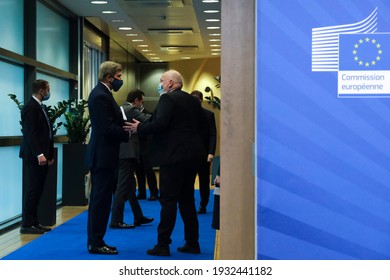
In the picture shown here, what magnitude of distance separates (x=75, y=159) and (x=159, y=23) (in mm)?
3792

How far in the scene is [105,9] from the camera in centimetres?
986

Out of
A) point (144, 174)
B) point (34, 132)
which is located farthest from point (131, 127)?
point (144, 174)

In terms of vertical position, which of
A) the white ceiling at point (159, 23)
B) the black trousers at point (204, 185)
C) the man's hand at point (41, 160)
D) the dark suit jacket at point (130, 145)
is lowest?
the black trousers at point (204, 185)

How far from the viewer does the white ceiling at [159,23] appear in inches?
380

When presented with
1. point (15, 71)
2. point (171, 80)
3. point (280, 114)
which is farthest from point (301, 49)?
point (15, 71)

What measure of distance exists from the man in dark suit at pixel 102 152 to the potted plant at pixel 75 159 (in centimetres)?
363

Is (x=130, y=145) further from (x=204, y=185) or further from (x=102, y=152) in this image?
(x=204, y=185)

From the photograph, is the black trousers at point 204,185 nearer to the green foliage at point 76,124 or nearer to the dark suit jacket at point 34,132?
the green foliage at point 76,124

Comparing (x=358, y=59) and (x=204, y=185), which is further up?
(x=358, y=59)

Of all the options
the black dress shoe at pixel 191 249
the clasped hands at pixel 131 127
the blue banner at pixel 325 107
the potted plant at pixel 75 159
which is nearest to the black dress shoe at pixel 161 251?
the black dress shoe at pixel 191 249

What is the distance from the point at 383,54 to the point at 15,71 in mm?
5541

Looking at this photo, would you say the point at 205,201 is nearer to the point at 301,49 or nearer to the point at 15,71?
the point at 15,71

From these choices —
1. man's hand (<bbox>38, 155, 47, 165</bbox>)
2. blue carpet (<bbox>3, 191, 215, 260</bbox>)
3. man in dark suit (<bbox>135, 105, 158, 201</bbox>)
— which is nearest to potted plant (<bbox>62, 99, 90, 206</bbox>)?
man in dark suit (<bbox>135, 105, 158, 201</bbox>)

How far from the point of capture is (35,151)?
20.8ft
